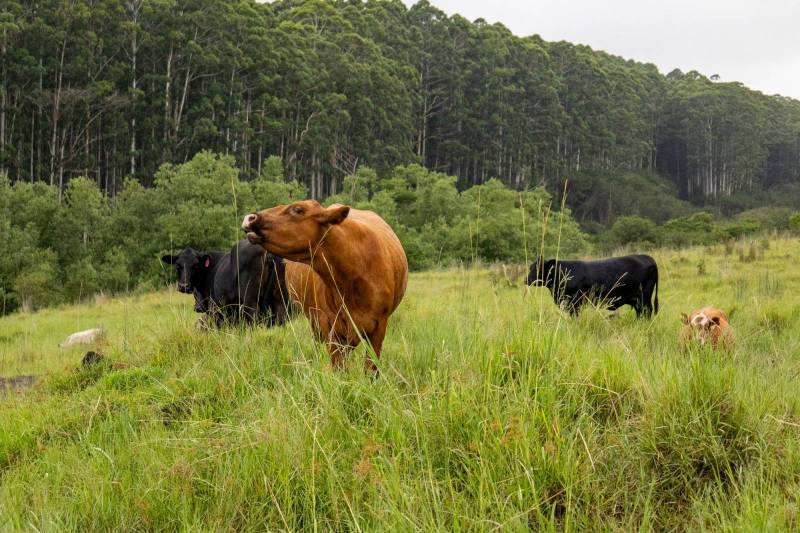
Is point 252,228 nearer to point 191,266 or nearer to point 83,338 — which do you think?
point 191,266

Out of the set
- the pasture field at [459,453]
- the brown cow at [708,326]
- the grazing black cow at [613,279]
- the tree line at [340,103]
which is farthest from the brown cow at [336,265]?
the tree line at [340,103]

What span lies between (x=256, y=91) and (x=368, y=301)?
4331 centimetres

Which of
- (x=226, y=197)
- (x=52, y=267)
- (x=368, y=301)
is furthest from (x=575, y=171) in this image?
(x=368, y=301)

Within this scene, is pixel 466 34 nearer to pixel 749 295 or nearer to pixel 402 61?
pixel 402 61

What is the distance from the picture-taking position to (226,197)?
24516 mm

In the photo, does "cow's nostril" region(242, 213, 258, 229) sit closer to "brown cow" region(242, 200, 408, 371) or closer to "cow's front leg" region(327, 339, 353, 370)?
"brown cow" region(242, 200, 408, 371)

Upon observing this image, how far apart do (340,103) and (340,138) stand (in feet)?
9.55

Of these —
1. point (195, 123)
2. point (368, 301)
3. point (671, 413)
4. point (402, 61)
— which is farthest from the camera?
point (402, 61)

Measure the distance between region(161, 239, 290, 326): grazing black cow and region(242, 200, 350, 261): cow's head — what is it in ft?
10.7

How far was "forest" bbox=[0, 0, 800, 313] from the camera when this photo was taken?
2406 centimetres

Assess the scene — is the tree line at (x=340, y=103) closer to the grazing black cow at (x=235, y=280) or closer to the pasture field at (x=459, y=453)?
the grazing black cow at (x=235, y=280)

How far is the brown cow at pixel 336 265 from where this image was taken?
11.0 ft

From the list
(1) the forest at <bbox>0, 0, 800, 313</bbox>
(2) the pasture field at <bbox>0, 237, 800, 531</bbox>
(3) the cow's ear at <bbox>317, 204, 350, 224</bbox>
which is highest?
(1) the forest at <bbox>0, 0, 800, 313</bbox>

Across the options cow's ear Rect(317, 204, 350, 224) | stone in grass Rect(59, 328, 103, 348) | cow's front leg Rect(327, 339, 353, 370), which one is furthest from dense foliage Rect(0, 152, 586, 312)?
cow's ear Rect(317, 204, 350, 224)
